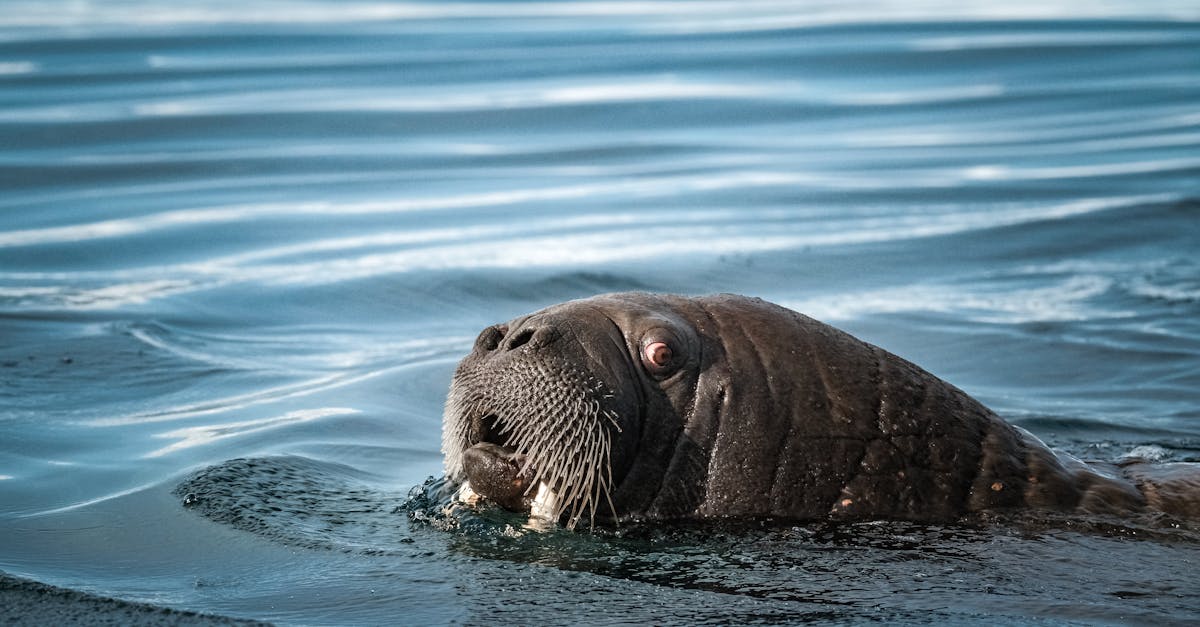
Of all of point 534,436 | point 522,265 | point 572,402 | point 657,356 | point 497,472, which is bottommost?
point 497,472

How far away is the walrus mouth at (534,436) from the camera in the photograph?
5336 millimetres

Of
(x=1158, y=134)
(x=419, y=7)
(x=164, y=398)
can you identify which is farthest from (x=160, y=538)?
(x=419, y=7)

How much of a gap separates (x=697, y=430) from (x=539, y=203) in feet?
36.8

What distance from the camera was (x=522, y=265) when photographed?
517 inches

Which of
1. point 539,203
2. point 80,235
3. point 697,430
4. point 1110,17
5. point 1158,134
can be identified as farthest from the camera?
point 1110,17

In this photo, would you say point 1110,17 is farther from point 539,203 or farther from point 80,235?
point 80,235

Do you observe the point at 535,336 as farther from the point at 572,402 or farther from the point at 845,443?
the point at 845,443

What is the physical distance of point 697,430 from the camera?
550 centimetres

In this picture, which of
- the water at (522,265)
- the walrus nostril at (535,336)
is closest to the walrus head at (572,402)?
the walrus nostril at (535,336)

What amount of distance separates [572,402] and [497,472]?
1.27ft

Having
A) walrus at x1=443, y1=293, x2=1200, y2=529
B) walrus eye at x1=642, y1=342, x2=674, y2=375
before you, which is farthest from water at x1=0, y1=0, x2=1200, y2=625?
walrus eye at x1=642, y1=342, x2=674, y2=375

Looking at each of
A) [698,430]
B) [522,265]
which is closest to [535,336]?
[698,430]

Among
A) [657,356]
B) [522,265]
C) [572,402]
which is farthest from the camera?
[522,265]

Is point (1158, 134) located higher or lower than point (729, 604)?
higher
